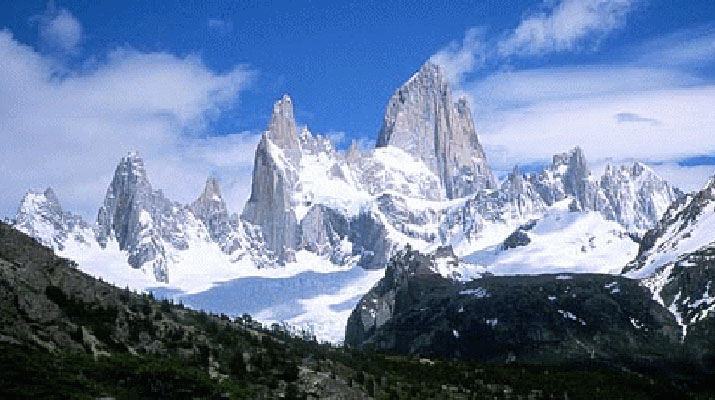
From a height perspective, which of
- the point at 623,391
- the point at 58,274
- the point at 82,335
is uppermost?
the point at 58,274

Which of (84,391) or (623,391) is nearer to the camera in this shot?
(84,391)

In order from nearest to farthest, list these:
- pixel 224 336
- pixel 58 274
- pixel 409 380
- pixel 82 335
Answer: pixel 82 335
pixel 58 274
pixel 224 336
pixel 409 380

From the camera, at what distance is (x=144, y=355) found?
83875mm

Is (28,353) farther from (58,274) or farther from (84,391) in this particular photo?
(58,274)

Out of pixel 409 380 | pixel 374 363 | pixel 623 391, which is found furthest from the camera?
pixel 623 391

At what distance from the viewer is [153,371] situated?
75938mm

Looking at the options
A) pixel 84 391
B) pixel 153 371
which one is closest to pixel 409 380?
pixel 153 371

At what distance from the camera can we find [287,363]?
9275 cm

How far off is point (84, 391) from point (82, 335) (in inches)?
458

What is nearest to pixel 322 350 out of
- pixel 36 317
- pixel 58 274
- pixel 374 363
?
pixel 374 363

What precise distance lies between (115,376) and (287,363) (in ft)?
72.0

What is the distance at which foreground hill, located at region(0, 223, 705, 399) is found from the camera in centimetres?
7131

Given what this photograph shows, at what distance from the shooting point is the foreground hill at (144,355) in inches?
2808

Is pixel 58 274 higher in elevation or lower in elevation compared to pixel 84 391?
higher
